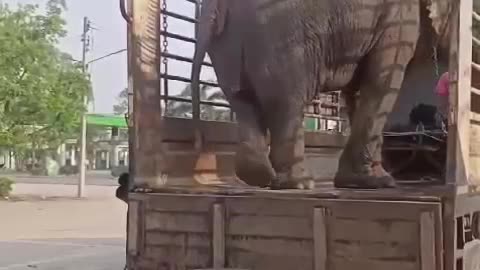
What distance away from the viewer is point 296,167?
14.0 ft

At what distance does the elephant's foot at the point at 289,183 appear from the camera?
4.18 m

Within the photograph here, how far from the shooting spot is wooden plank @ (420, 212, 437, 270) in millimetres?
3137

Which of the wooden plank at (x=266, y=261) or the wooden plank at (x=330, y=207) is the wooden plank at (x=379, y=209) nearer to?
the wooden plank at (x=330, y=207)

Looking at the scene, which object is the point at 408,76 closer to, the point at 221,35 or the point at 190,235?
the point at 221,35

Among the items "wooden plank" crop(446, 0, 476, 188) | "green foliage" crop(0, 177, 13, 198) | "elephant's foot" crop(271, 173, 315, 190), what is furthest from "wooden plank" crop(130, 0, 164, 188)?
"green foliage" crop(0, 177, 13, 198)

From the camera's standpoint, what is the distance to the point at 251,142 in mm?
4488

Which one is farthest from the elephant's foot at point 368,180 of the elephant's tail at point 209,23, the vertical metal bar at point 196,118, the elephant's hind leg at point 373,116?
the elephant's tail at point 209,23

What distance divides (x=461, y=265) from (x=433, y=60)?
9.48 feet

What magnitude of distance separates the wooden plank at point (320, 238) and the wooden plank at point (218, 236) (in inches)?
19.0

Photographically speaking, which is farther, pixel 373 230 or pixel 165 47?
pixel 165 47

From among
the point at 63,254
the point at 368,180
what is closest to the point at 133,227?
the point at 368,180

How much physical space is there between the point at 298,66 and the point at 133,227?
1.23m

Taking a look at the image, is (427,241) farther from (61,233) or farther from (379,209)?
(61,233)

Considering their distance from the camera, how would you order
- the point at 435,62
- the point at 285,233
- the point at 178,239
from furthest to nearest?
1. the point at 435,62
2. the point at 178,239
3. the point at 285,233
